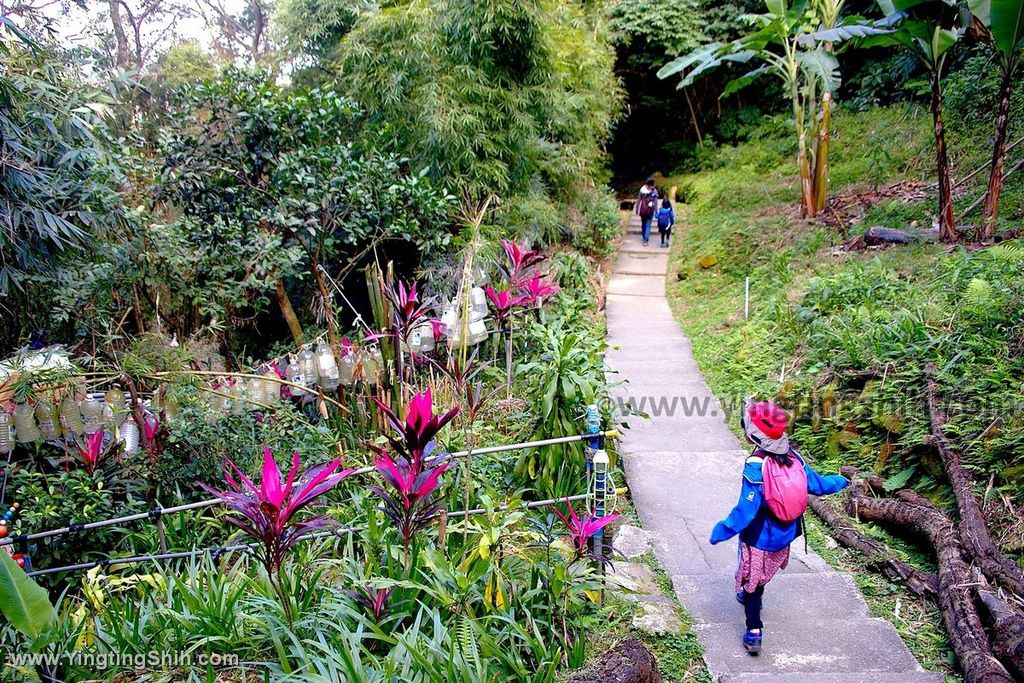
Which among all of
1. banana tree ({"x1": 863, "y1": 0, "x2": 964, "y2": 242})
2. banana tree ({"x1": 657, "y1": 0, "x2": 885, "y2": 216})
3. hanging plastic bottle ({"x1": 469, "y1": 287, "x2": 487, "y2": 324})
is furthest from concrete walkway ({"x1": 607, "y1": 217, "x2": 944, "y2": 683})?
banana tree ({"x1": 657, "y1": 0, "x2": 885, "y2": 216})

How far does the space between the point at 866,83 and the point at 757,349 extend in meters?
10.0

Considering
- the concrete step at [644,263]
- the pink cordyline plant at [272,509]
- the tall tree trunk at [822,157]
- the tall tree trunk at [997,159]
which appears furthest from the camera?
the concrete step at [644,263]

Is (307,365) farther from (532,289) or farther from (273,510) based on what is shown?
(273,510)

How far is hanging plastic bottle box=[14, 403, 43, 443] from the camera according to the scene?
3.97 metres

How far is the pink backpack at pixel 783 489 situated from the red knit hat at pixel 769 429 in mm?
61

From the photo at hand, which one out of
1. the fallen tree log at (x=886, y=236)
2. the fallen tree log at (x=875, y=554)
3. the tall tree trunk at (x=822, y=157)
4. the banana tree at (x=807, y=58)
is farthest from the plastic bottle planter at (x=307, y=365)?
the tall tree trunk at (x=822, y=157)

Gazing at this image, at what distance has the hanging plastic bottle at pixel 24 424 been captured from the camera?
13.0ft

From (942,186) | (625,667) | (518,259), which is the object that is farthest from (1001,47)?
(625,667)

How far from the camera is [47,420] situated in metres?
4.09

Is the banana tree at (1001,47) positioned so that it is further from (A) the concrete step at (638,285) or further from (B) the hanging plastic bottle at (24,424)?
(B) the hanging plastic bottle at (24,424)

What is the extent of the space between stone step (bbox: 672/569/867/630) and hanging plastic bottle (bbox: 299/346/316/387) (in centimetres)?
299

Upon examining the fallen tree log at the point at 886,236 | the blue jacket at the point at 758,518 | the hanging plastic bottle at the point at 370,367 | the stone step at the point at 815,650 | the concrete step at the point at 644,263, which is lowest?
the stone step at the point at 815,650

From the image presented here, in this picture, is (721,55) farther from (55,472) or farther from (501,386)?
(55,472)

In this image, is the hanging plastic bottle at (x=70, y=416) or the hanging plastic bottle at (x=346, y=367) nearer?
the hanging plastic bottle at (x=70, y=416)
